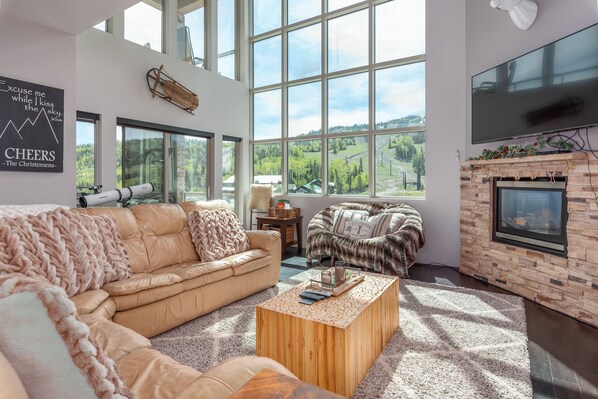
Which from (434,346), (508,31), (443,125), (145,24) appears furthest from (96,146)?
(508,31)

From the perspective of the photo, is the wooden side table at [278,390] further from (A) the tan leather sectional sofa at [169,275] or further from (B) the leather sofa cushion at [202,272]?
(B) the leather sofa cushion at [202,272]

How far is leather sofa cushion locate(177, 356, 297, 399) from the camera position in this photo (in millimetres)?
1061

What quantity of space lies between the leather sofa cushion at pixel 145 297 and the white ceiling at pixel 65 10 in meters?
2.23

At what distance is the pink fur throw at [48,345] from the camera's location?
687 mm

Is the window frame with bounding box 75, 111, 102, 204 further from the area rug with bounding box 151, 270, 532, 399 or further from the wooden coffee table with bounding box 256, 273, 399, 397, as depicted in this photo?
the wooden coffee table with bounding box 256, 273, 399, 397

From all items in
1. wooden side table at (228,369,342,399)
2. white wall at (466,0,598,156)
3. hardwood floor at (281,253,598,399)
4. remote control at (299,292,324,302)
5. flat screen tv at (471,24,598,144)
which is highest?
white wall at (466,0,598,156)

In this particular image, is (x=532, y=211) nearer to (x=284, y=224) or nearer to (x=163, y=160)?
(x=284, y=224)

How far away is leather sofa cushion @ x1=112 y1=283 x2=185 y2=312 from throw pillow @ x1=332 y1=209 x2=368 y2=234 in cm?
264

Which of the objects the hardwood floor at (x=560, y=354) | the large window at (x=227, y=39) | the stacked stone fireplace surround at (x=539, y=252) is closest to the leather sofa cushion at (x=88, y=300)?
the hardwood floor at (x=560, y=354)

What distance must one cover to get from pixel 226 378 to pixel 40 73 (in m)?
3.42

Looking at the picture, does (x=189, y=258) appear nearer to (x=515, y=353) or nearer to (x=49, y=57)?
(x=49, y=57)

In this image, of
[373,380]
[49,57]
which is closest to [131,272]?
[373,380]

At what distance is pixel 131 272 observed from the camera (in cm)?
274


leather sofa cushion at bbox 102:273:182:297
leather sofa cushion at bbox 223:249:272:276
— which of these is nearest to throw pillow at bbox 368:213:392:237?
leather sofa cushion at bbox 223:249:272:276
